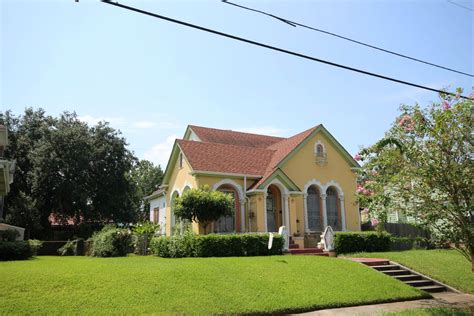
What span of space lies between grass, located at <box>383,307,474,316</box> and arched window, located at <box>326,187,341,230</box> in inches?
575

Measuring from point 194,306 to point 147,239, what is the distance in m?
14.4

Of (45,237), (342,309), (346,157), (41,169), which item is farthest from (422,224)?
(45,237)

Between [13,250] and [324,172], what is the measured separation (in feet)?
60.8

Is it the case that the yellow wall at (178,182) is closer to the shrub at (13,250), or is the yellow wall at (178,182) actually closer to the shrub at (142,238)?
the shrub at (142,238)

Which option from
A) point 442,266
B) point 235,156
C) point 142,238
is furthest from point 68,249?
point 442,266

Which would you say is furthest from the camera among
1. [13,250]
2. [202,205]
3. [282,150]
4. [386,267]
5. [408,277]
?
[282,150]

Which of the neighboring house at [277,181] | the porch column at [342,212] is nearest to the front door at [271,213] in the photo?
the neighboring house at [277,181]

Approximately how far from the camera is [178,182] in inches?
1020

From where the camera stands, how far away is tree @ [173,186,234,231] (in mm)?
20297

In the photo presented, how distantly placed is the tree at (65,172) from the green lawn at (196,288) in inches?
984

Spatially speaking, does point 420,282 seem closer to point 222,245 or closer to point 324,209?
point 222,245

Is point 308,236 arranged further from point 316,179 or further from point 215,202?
point 215,202

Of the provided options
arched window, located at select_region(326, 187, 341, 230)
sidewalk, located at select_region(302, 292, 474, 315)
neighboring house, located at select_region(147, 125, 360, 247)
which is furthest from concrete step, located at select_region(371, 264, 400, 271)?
arched window, located at select_region(326, 187, 341, 230)

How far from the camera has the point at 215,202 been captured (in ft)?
66.8
